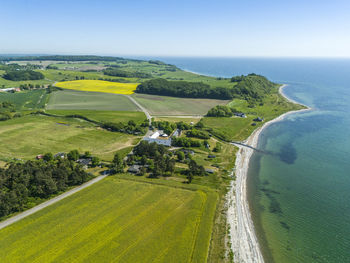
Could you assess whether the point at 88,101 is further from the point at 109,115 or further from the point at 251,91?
the point at 251,91

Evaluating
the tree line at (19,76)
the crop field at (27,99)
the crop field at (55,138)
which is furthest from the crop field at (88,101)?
the tree line at (19,76)

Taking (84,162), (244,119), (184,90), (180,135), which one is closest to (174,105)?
(184,90)

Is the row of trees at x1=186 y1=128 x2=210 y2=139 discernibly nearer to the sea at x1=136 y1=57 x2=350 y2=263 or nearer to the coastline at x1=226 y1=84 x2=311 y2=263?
the coastline at x1=226 y1=84 x2=311 y2=263

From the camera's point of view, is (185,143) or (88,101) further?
(88,101)

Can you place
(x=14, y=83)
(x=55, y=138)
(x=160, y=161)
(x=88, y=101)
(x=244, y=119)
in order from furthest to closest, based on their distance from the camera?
(x=14, y=83)
(x=88, y=101)
(x=244, y=119)
(x=55, y=138)
(x=160, y=161)

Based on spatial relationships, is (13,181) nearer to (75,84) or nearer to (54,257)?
(54,257)

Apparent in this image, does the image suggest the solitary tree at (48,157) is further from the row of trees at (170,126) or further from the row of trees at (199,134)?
the row of trees at (199,134)
